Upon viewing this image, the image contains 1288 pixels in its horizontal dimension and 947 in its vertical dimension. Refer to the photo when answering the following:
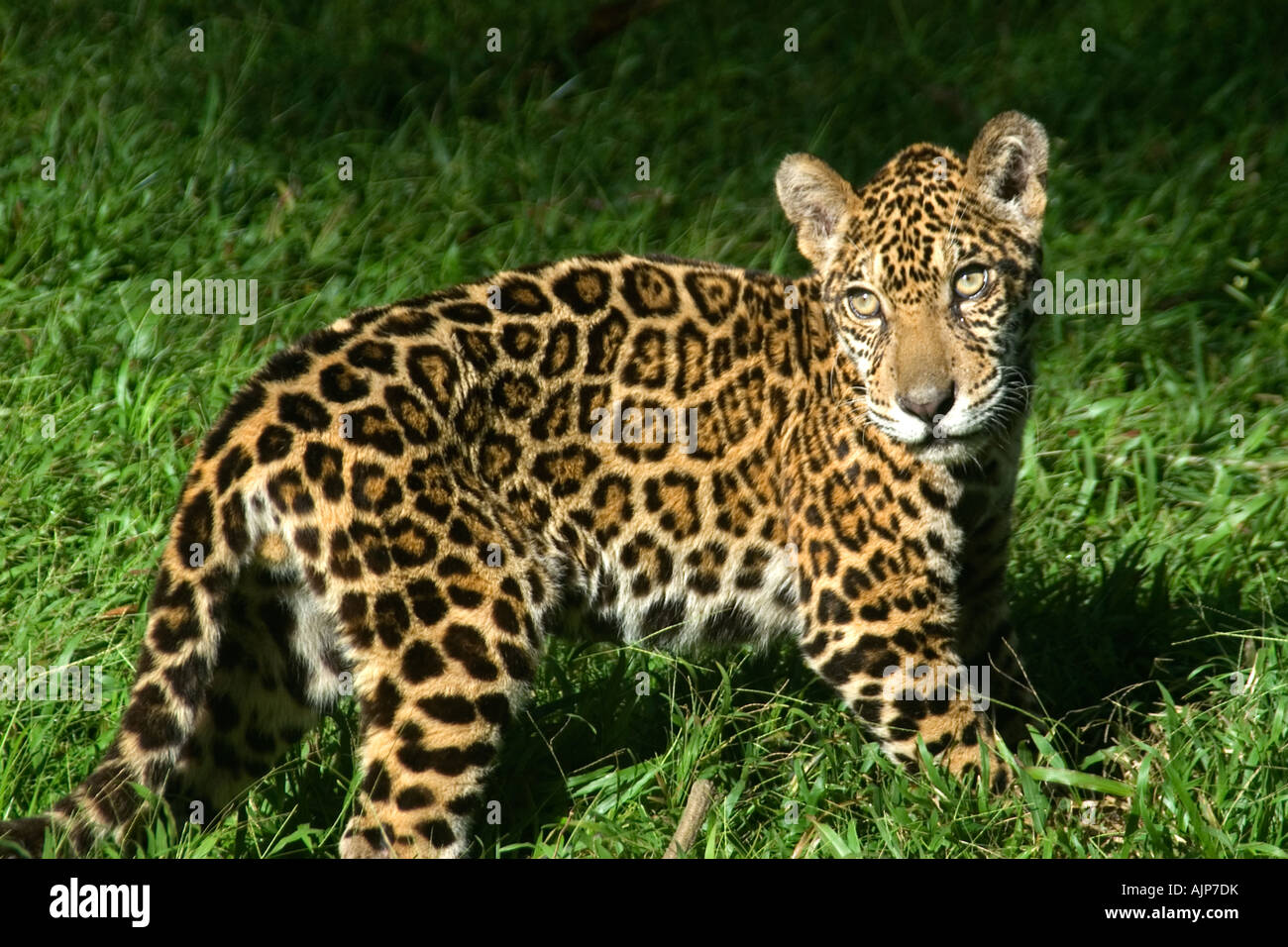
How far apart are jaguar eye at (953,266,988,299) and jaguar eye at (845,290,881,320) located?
29 cm

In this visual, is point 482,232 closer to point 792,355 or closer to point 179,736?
point 792,355

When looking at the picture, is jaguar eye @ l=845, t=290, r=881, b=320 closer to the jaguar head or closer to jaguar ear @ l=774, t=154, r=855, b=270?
the jaguar head

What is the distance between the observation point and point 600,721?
6.07 metres

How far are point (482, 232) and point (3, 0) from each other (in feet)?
11.9

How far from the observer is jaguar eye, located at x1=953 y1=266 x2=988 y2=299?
5668 mm

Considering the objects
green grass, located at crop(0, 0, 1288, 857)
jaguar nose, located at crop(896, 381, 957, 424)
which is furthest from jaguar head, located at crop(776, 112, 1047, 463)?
green grass, located at crop(0, 0, 1288, 857)

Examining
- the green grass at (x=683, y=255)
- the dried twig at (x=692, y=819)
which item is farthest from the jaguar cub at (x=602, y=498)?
the dried twig at (x=692, y=819)

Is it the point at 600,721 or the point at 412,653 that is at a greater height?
the point at 412,653

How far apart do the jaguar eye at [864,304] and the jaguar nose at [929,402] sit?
43cm

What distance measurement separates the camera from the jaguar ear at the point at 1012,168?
5.76 m

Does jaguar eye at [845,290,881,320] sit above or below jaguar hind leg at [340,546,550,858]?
above

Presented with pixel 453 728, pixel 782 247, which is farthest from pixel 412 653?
pixel 782 247

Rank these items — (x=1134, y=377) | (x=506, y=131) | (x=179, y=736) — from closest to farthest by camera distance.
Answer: (x=179, y=736) < (x=1134, y=377) < (x=506, y=131)

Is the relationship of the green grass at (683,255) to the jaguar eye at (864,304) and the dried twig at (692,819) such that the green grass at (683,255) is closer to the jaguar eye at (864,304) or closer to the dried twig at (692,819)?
the dried twig at (692,819)
